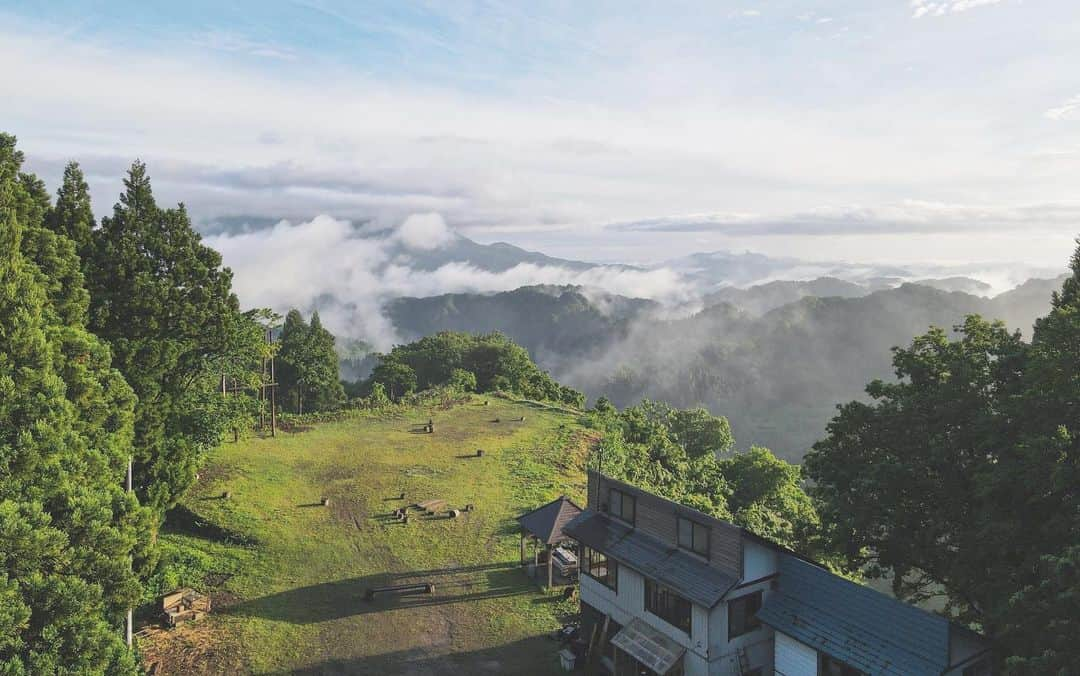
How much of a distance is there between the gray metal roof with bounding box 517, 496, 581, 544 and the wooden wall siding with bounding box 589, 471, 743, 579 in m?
2.59

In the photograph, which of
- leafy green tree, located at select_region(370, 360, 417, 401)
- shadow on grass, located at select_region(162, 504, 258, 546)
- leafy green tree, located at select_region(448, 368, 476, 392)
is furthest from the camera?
leafy green tree, located at select_region(370, 360, 417, 401)

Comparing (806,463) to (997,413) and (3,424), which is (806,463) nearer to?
(997,413)

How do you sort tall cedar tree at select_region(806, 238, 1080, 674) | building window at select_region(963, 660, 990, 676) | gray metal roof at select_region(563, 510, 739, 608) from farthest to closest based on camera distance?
gray metal roof at select_region(563, 510, 739, 608) < building window at select_region(963, 660, 990, 676) < tall cedar tree at select_region(806, 238, 1080, 674)

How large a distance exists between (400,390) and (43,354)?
7431 centimetres

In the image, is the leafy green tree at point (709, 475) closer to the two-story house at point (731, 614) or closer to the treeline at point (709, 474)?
the treeline at point (709, 474)

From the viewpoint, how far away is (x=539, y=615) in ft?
86.5

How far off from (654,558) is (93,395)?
18876mm

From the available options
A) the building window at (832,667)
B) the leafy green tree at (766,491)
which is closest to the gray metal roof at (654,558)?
the building window at (832,667)

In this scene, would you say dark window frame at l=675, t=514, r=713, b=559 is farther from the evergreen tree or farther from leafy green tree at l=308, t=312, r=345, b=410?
leafy green tree at l=308, t=312, r=345, b=410

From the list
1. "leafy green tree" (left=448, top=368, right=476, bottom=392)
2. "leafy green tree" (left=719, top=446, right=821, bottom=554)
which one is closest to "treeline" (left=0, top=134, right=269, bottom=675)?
"leafy green tree" (left=719, top=446, right=821, bottom=554)

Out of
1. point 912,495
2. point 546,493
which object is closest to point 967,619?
point 912,495

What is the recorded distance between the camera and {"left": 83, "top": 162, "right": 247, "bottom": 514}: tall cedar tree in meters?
24.4

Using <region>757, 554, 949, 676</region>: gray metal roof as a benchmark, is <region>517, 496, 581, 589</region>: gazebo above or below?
below

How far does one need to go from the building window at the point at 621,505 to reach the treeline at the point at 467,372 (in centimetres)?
5064
